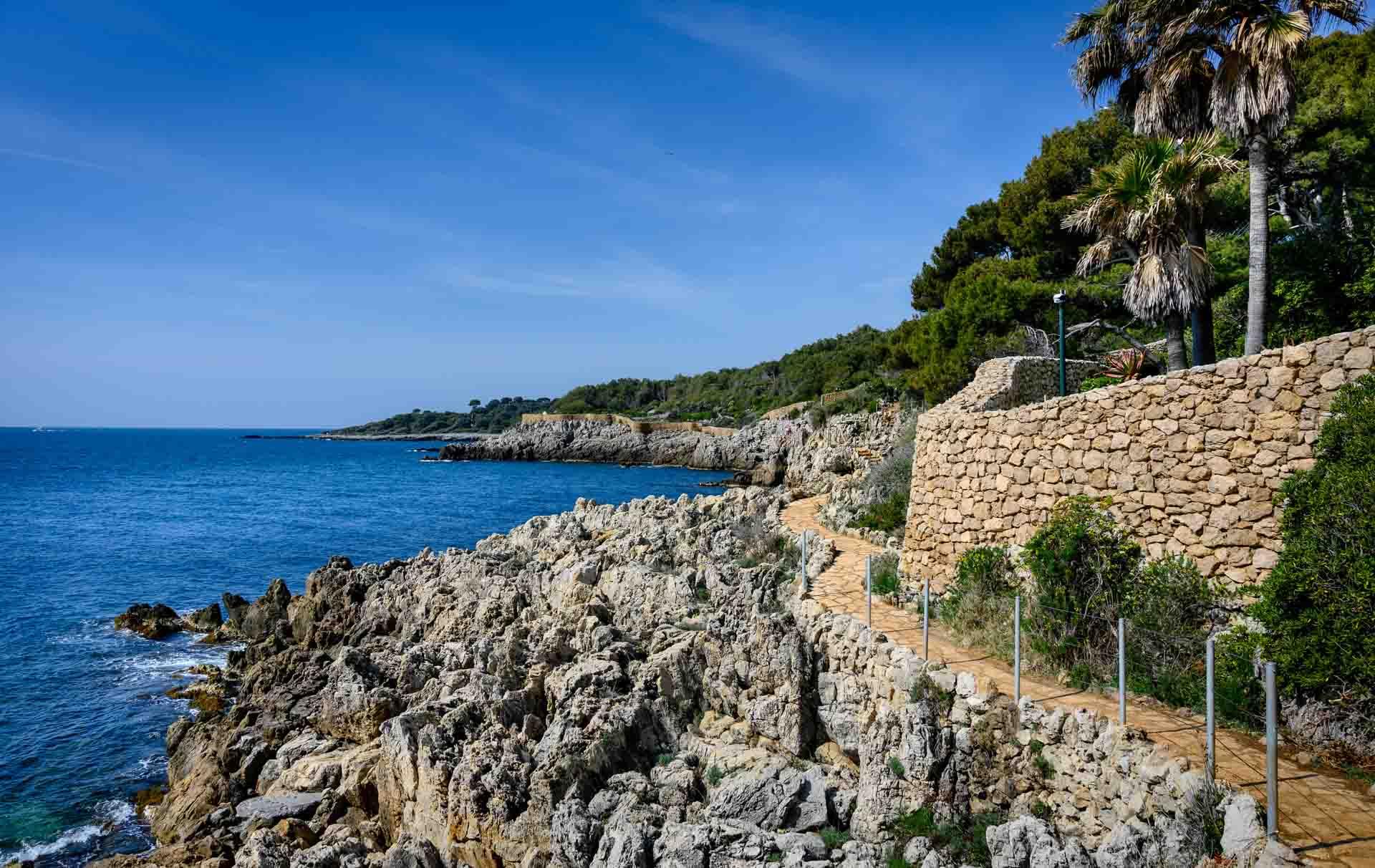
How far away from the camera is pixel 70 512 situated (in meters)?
54.7

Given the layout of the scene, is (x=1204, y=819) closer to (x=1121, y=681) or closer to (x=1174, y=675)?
(x=1121, y=681)

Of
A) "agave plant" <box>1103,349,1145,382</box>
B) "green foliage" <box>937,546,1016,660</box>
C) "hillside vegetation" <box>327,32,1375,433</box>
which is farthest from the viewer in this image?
"agave plant" <box>1103,349,1145,382</box>

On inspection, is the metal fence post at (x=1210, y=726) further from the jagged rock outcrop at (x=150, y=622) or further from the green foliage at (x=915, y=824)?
the jagged rock outcrop at (x=150, y=622)

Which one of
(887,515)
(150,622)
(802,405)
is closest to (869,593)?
(887,515)

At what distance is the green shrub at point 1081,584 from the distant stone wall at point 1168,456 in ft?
1.06

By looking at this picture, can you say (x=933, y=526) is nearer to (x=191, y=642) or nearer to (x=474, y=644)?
(x=474, y=644)

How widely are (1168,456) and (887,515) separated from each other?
8.93m

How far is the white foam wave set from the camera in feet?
43.8

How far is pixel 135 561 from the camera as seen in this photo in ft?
120

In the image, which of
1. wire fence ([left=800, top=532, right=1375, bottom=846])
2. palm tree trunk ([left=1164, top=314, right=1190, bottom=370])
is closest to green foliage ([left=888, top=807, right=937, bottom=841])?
wire fence ([left=800, top=532, right=1375, bottom=846])

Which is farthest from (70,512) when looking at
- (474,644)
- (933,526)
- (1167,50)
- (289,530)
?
(1167,50)

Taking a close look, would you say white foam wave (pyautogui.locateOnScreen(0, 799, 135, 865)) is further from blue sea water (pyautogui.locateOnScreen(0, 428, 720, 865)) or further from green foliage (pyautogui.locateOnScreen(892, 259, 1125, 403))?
green foliage (pyautogui.locateOnScreen(892, 259, 1125, 403))

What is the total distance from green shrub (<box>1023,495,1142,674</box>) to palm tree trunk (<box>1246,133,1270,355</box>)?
13.2ft

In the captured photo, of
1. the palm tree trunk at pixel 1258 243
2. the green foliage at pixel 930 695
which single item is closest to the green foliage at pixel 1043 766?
the green foliage at pixel 930 695
